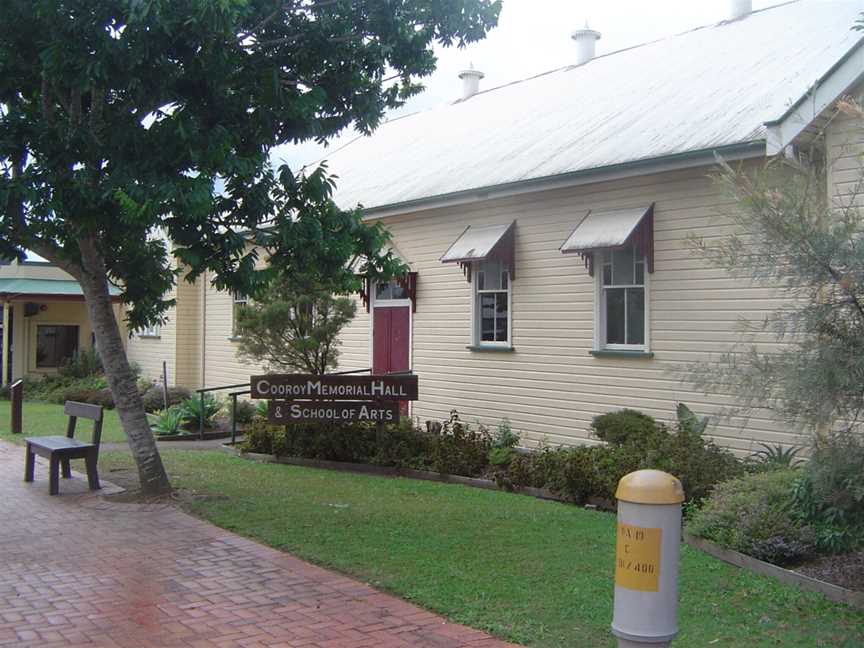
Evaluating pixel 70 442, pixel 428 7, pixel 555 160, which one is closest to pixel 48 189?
pixel 70 442

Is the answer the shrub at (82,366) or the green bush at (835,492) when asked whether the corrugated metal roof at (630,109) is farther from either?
the shrub at (82,366)

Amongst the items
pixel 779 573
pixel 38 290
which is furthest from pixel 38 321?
pixel 779 573

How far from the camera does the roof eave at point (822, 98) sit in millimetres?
8836

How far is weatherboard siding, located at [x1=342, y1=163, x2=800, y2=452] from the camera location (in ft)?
37.7

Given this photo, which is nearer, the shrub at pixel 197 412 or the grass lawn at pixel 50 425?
the grass lawn at pixel 50 425

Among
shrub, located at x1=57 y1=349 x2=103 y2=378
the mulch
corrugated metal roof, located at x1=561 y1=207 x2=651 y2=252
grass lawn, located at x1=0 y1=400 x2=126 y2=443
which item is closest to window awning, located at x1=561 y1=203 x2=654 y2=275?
corrugated metal roof, located at x1=561 y1=207 x2=651 y2=252

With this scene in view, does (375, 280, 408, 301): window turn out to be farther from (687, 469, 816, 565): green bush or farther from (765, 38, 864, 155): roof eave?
(687, 469, 816, 565): green bush

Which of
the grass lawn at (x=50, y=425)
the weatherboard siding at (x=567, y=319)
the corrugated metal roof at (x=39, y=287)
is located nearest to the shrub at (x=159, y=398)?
the grass lawn at (x=50, y=425)

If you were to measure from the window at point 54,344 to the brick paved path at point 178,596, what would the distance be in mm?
20707

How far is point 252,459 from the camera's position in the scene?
45.0 feet

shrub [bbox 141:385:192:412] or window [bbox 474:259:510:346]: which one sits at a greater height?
window [bbox 474:259:510:346]

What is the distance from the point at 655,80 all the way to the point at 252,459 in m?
9.21

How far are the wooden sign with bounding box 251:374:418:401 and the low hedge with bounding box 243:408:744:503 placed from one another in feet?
1.74

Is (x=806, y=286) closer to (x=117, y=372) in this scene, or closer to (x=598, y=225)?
(x=598, y=225)
